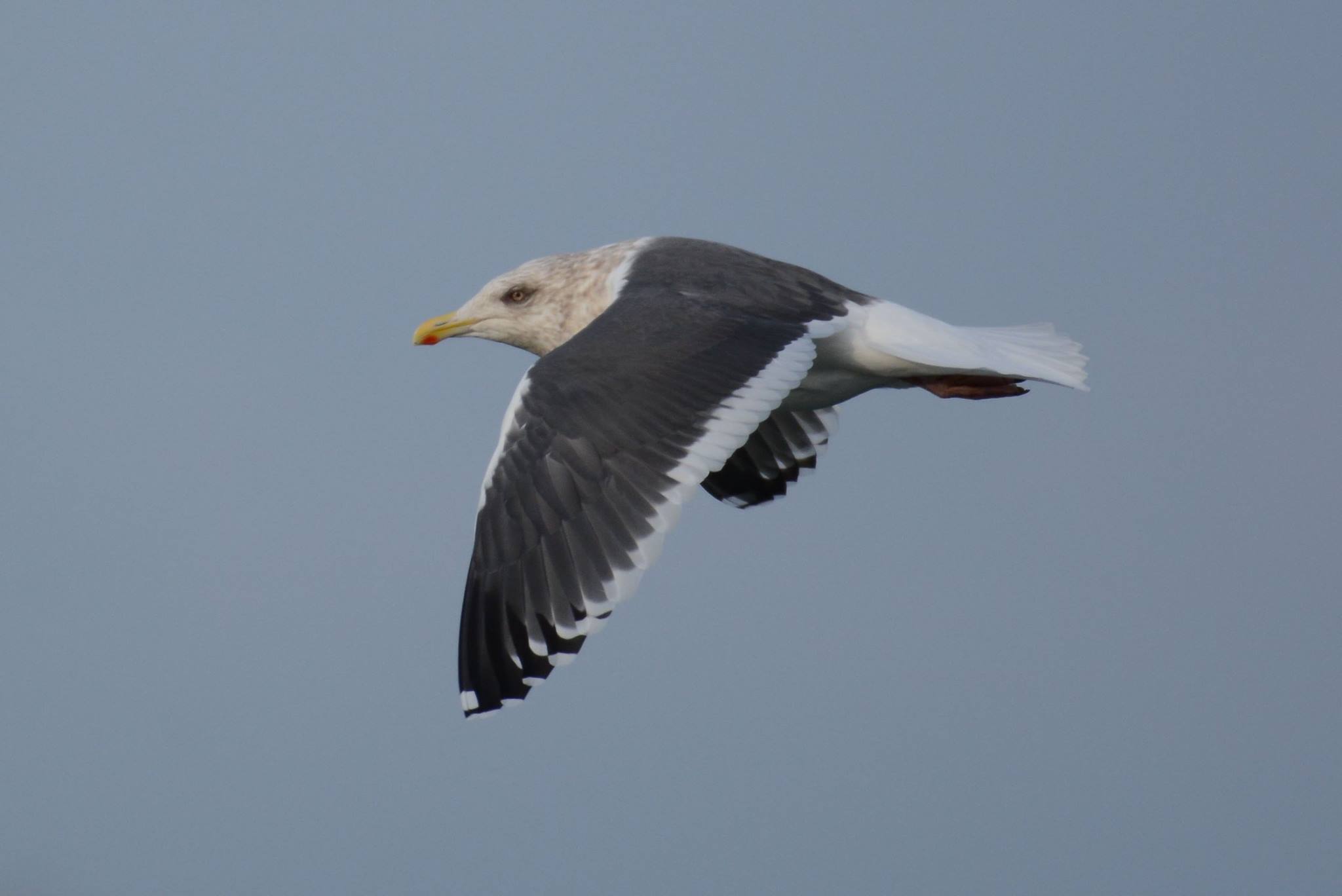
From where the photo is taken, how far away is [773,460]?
6.69m

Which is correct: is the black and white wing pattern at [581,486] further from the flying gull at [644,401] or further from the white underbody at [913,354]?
the white underbody at [913,354]

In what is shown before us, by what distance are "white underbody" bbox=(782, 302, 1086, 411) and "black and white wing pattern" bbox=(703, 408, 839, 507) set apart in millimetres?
810

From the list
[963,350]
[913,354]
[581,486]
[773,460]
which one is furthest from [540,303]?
[581,486]

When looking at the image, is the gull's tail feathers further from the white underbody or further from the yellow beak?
the yellow beak

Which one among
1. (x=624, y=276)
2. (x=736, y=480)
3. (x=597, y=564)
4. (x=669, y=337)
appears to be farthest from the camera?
(x=736, y=480)

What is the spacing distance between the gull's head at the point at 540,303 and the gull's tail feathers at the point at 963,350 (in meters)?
0.88

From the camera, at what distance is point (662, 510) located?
4613mm

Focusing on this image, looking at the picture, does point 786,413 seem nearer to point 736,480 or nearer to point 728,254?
point 736,480

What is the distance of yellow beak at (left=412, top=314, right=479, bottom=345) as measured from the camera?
21.2ft

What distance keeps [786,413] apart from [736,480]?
309 mm

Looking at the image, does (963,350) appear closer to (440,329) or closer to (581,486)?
(581,486)

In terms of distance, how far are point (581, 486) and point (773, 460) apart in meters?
2.10

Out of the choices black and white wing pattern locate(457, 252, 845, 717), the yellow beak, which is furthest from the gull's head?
black and white wing pattern locate(457, 252, 845, 717)

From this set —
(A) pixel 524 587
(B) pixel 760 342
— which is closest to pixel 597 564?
(A) pixel 524 587
